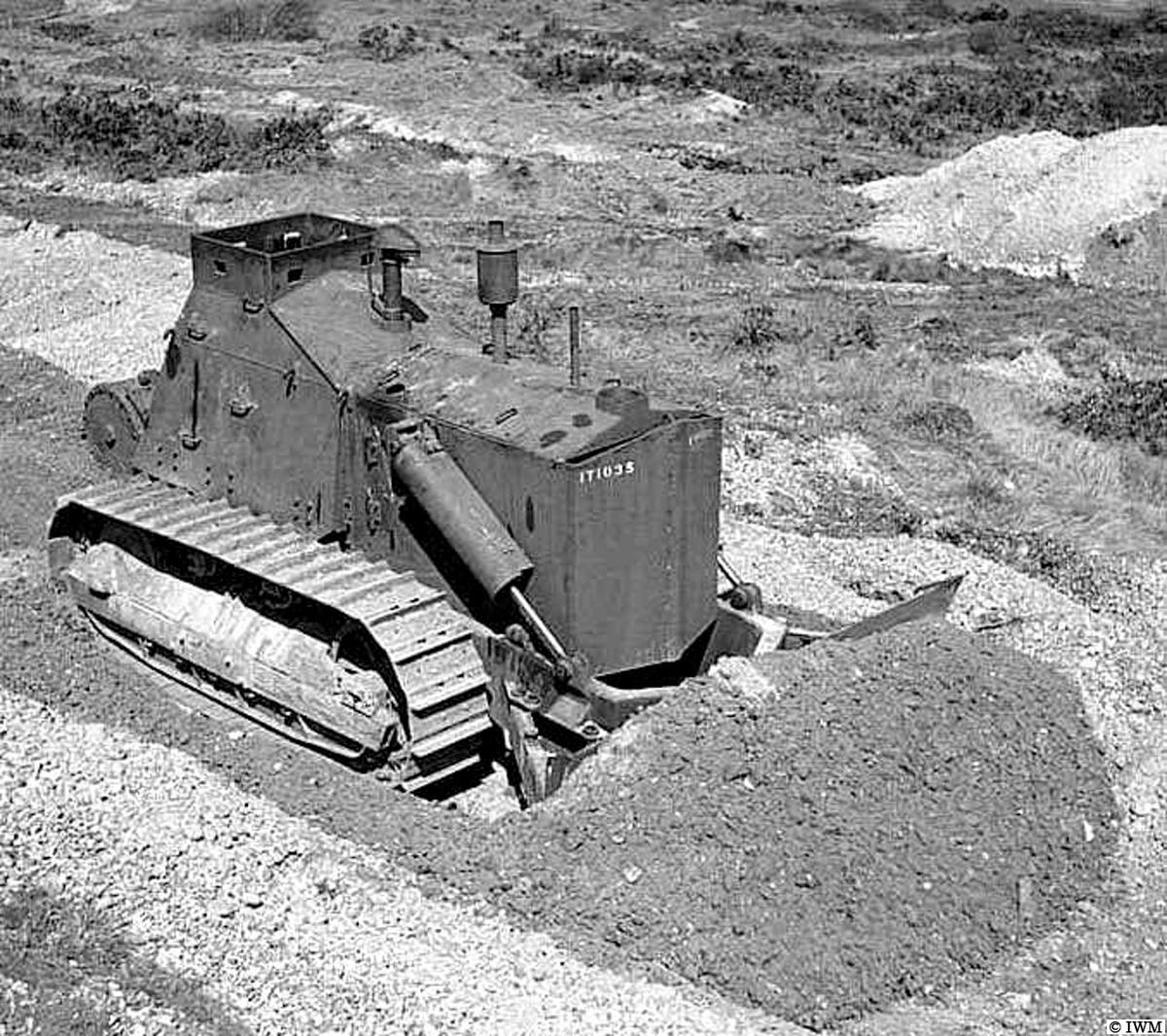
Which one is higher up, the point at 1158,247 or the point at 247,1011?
the point at 247,1011

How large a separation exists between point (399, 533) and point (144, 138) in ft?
104

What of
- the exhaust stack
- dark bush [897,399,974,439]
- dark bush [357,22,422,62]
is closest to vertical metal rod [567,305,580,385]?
the exhaust stack

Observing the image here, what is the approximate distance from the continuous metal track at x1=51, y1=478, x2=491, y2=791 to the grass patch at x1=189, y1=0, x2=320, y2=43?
4920 centimetres

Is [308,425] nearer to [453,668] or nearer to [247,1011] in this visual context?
[453,668]

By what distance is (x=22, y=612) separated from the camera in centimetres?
1388

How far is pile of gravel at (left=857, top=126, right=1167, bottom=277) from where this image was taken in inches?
1261

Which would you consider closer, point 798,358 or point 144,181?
point 798,358

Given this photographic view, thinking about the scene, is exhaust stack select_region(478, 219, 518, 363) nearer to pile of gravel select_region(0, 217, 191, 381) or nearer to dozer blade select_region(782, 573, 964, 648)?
dozer blade select_region(782, 573, 964, 648)

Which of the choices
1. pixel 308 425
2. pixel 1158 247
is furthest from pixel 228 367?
pixel 1158 247

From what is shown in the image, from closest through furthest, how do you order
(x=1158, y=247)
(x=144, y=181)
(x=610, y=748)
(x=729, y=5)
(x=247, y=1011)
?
(x=247, y=1011)
(x=610, y=748)
(x=1158, y=247)
(x=144, y=181)
(x=729, y=5)

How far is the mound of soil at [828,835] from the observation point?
9.84 meters

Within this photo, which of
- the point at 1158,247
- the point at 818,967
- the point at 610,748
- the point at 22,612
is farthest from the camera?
the point at 1158,247

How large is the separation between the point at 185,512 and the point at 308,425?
4.07 feet

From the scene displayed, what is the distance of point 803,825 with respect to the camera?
10414 mm
